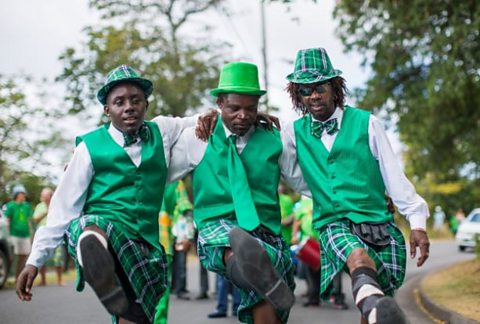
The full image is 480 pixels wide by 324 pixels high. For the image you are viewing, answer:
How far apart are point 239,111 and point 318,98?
1.79 feet

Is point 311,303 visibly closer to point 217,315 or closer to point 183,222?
point 217,315

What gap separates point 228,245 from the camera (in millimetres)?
5141

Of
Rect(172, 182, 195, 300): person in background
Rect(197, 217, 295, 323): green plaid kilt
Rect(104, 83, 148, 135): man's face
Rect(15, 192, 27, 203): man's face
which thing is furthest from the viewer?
Rect(15, 192, 27, 203): man's face

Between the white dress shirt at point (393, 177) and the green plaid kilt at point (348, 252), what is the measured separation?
0.18m

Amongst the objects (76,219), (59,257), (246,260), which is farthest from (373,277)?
(59,257)

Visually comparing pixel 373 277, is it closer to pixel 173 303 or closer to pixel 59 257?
pixel 173 303

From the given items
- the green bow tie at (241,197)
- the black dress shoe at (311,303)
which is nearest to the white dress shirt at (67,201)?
the green bow tie at (241,197)

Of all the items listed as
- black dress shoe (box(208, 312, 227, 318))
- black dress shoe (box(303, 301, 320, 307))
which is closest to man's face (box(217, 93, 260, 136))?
black dress shoe (box(208, 312, 227, 318))

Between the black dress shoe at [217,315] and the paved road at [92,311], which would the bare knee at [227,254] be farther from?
the black dress shoe at [217,315]

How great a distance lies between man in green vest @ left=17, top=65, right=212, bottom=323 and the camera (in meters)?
5.15

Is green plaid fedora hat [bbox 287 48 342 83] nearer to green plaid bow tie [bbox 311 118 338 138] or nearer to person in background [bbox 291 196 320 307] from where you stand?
green plaid bow tie [bbox 311 118 338 138]

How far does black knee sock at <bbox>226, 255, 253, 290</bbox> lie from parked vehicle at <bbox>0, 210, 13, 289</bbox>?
9619mm

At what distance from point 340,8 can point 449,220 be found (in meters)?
37.5

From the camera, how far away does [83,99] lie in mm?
16047
